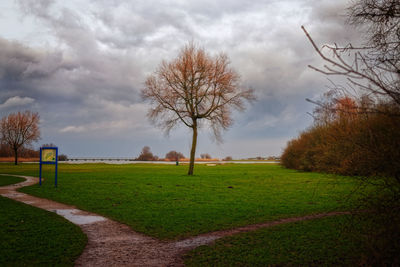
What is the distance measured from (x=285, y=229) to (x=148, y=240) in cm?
383

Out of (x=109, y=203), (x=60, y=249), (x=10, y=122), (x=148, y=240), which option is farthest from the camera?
(x=10, y=122)

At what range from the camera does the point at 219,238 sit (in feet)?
24.9

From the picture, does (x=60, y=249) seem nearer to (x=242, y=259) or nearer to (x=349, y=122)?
(x=242, y=259)

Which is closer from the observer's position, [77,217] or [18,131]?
[77,217]

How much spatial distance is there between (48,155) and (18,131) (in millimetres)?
49849

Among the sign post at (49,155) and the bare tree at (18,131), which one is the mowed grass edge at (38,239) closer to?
the sign post at (49,155)

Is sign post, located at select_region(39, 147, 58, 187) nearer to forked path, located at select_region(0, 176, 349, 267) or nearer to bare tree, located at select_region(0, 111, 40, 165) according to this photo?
forked path, located at select_region(0, 176, 349, 267)

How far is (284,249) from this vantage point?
6477mm

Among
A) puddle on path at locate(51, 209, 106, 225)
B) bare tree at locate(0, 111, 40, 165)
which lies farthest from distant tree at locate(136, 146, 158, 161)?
puddle on path at locate(51, 209, 106, 225)

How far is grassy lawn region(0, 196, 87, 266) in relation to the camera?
593cm

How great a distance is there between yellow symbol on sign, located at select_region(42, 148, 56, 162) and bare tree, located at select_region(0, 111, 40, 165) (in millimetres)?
48136

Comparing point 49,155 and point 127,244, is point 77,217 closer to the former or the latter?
point 127,244

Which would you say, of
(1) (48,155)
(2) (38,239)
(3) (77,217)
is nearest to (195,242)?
(2) (38,239)

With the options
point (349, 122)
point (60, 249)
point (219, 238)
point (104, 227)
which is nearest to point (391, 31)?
point (349, 122)
